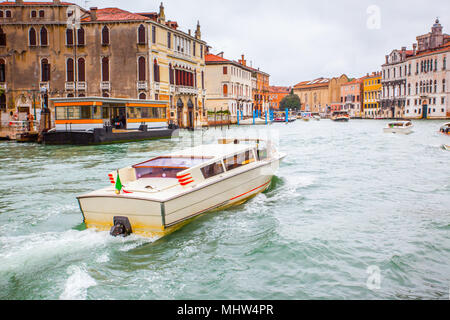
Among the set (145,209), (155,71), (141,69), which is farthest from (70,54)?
(145,209)

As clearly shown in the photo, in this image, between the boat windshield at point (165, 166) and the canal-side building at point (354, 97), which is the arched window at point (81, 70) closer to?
the boat windshield at point (165, 166)

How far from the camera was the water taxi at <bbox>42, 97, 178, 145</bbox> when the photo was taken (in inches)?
938

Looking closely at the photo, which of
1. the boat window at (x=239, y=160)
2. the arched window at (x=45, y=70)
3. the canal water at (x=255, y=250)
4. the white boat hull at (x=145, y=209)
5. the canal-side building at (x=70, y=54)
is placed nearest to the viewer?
the canal water at (x=255, y=250)

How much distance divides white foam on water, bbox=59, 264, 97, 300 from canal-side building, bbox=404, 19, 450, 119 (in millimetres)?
69507

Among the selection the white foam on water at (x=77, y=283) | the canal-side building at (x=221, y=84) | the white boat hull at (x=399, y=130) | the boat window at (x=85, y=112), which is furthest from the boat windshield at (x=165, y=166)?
the canal-side building at (x=221, y=84)

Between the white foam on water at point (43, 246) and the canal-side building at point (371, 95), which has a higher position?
the canal-side building at point (371, 95)

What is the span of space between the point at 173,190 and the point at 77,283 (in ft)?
7.36

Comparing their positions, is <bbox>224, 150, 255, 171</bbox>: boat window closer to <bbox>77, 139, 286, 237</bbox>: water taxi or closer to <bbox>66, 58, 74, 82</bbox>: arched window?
<bbox>77, 139, 286, 237</bbox>: water taxi

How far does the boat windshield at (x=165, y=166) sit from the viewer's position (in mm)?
7758

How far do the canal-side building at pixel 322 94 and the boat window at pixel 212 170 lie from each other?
107749mm

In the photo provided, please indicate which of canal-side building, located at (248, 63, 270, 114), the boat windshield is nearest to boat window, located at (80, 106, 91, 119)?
the boat windshield

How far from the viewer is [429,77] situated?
6894cm

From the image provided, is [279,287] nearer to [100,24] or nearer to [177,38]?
[100,24]

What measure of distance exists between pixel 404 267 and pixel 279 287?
6.02 ft
